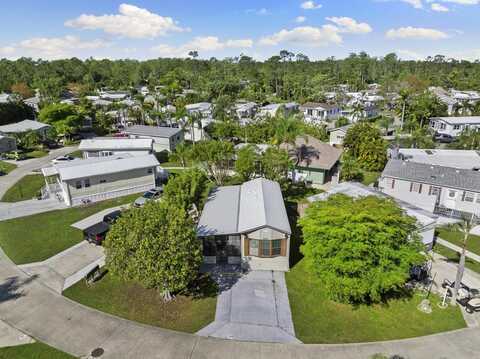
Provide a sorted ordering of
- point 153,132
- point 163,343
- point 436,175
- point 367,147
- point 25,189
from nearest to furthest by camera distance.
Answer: point 163,343 → point 436,175 → point 25,189 → point 367,147 → point 153,132

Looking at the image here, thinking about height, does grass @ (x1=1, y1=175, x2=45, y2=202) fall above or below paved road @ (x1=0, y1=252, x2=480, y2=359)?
above

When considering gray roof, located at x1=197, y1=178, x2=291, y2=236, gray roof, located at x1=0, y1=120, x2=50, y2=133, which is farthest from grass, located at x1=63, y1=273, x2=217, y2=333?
gray roof, located at x1=0, y1=120, x2=50, y2=133

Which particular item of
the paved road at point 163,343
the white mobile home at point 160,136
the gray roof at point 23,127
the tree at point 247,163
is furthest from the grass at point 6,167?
the tree at point 247,163

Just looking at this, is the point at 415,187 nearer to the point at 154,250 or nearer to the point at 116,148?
the point at 154,250

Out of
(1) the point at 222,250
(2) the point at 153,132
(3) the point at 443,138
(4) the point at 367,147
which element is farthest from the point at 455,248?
(2) the point at 153,132

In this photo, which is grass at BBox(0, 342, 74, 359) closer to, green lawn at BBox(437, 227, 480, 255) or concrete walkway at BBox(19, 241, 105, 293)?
concrete walkway at BBox(19, 241, 105, 293)

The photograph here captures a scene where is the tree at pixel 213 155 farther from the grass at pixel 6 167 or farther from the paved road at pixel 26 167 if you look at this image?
the grass at pixel 6 167
